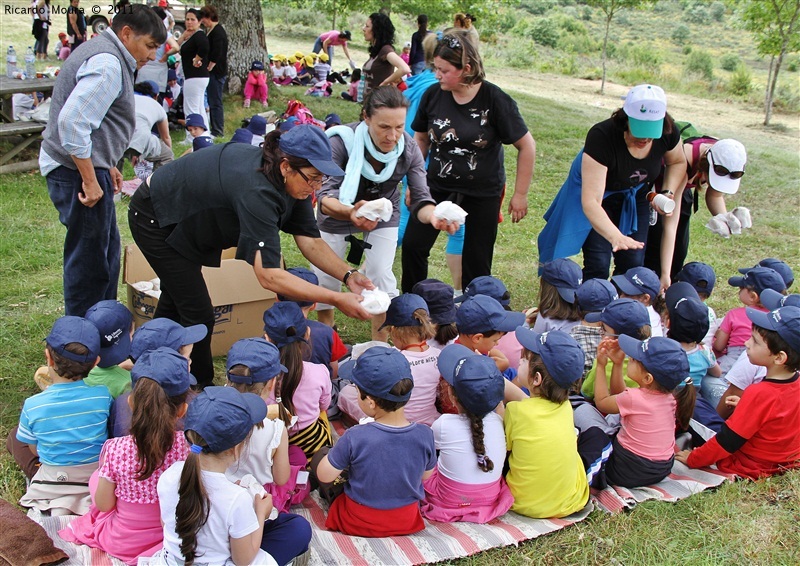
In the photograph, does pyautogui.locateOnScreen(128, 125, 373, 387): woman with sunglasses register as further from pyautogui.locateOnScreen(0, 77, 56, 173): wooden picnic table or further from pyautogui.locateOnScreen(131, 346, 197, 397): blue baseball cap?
pyautogui.locateOnScreen(0, 77, 56, 173): wooden picnic table

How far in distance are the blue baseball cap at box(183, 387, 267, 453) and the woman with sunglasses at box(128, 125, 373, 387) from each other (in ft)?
2.72

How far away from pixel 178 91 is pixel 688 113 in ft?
39.7

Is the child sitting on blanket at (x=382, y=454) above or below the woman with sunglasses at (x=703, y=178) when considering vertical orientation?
below

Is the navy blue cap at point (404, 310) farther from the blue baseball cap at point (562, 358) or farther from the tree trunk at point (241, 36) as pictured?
the tree trunk at point (241, 36)

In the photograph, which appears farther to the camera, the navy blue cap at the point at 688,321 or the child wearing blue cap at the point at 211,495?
the navy blue cap at the point at 688,321

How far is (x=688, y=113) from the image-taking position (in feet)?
56.3

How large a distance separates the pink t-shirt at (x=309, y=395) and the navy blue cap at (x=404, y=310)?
1.51 ft

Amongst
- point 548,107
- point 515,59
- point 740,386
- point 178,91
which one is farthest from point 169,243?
point 515,59

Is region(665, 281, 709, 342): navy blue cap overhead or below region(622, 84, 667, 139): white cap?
below

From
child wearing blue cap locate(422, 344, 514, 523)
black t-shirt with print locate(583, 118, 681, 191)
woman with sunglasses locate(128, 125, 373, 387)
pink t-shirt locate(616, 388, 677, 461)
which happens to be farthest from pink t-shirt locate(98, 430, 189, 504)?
black t-shirt with print locate(583, 118, 681, 191)

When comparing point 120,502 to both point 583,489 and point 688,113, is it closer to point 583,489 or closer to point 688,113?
point 583,489

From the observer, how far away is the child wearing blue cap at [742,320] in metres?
4.29

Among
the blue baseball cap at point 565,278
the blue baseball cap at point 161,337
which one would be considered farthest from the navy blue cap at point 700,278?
the blue baseball cap at point 161,337

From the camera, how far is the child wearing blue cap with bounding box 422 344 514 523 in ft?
9.56
